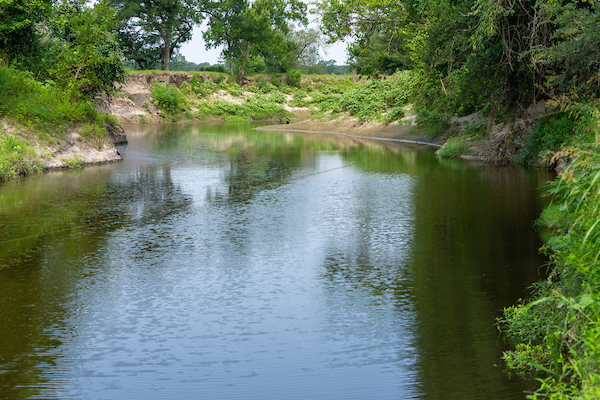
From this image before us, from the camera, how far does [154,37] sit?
70500mm

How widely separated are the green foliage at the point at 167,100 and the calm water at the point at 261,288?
43.0 m

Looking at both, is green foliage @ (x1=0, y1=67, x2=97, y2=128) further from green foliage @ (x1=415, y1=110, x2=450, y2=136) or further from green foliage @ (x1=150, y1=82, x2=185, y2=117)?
green foliage @ (x1=150, y1=82, x2=185, y2=117)

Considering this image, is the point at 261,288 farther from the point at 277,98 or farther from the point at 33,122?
the point at 277,98

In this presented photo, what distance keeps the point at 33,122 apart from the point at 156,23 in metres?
50.9

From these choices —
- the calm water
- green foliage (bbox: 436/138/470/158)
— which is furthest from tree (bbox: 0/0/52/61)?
green foliage (bbox: 436/138/470/158)

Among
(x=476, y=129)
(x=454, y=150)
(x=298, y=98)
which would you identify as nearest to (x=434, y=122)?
(x=476, y=129)

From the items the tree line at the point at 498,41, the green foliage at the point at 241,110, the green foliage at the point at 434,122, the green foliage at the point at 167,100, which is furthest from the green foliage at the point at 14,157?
the green foliage at the point at 241,110

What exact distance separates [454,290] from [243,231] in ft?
15.2

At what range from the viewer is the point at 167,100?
5872 cm

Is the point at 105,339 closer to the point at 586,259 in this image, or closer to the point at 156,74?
the point at 586,259

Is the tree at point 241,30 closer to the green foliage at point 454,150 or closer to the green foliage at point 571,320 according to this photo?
the green foliage at point 454,150

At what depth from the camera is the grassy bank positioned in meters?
18.6

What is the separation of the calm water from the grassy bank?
2144 millimetres

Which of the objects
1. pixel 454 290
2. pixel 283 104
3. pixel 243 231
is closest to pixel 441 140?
pixel 243 231
